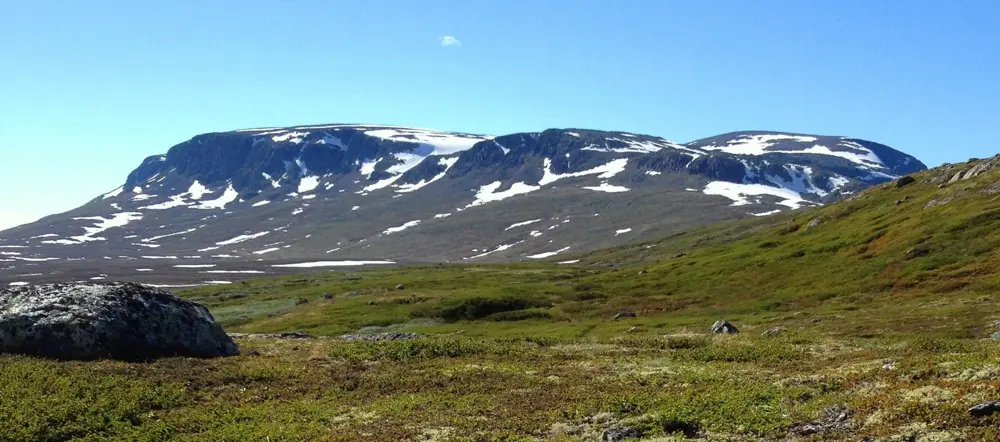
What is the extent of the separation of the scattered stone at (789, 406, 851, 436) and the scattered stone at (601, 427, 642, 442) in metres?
4.29

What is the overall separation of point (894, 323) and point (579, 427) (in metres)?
41.9

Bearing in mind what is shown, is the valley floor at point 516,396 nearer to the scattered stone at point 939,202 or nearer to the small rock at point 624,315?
the small rock at point 624,315

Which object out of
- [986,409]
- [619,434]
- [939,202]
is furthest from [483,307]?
[986,409]

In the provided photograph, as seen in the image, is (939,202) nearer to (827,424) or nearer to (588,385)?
(588,385)

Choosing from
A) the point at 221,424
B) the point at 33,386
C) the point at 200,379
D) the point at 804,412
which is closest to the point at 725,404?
the point at 804,412

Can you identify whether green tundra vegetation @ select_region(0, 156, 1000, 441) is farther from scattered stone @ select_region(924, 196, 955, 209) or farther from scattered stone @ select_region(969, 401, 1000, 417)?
scattered stone @ select_region(924, 196, 955, 209)

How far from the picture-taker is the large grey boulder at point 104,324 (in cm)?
3219

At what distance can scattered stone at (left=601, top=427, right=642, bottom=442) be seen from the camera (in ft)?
64.4

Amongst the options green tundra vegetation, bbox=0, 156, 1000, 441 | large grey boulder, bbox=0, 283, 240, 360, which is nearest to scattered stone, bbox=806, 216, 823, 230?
green tundra vegetation, bbox=0, 156, 1000, 441

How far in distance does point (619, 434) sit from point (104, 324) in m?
26.4

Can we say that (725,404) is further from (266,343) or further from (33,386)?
(266,343)

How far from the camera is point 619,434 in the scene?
19.9 metres

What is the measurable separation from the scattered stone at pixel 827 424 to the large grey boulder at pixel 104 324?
97.0ft

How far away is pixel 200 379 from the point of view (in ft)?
96.3
